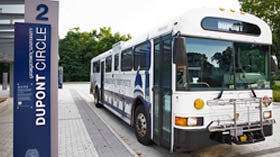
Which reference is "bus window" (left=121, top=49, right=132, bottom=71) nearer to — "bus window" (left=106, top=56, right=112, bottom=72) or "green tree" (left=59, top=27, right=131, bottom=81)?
"bus window" (left=106, top=56, right=112, bottom=72)

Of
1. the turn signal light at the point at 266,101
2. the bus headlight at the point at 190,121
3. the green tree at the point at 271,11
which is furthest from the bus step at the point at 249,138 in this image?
the green tree at the point at 271,11

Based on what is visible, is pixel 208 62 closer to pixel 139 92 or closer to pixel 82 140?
pixel 139 92

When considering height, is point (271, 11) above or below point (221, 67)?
above

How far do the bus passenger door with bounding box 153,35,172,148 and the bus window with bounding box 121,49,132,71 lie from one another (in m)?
1.55

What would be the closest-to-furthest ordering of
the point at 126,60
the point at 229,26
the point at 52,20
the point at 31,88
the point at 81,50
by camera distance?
the point at 31,88, the point at 52,20, the point at 229,26, the point at 126,60, the point at 81,50

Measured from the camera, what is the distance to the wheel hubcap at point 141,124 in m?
4.60

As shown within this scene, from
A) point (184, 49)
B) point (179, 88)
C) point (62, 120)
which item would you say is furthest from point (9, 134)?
point (184, 49)

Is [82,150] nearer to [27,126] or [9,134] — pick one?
[27,126]

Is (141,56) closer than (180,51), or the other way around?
(180,51)

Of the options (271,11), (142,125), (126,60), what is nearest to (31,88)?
(142,125)

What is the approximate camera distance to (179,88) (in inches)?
134

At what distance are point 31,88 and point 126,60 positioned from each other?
3428 mm

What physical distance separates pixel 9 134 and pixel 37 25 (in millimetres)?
4187

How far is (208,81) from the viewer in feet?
11.5
